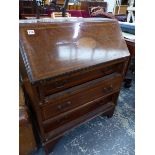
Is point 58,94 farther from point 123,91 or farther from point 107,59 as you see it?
point 123,91

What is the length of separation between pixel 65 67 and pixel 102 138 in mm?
855

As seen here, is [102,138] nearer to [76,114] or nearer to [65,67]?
[76,114]

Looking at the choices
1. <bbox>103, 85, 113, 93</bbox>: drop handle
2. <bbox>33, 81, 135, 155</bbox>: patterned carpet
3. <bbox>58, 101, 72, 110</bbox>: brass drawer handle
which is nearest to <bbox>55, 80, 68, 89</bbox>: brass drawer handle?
<bbox>58, 101, 72, 110</bbox>: brass drawer handle

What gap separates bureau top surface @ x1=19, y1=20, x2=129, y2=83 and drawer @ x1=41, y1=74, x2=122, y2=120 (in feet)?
0.63

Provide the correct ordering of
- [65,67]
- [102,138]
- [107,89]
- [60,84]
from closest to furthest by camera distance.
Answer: [65,67] → [60,84] → [107,89] → [102,138]

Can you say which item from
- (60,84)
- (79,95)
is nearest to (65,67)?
(60,84)

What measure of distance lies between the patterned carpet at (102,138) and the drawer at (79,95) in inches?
15.9

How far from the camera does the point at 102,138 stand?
1476 mm

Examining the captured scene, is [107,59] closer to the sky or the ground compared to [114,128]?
closer to the sky

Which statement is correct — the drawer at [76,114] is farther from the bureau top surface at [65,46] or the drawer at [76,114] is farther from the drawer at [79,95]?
the bureau top surface at [65,46]
